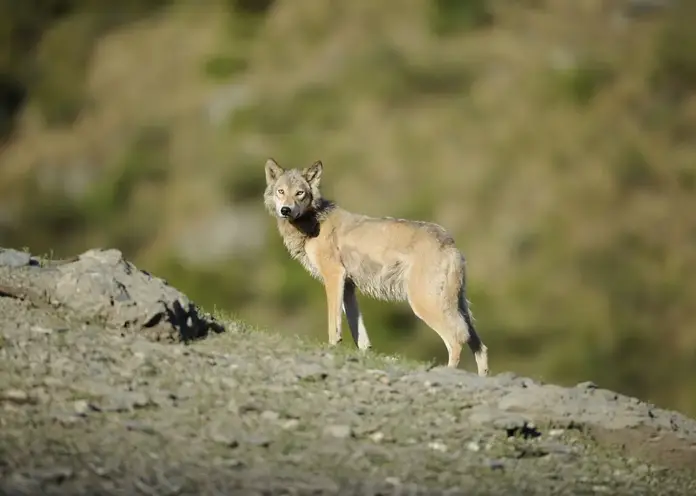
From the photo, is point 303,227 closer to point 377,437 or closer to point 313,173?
point 313,173

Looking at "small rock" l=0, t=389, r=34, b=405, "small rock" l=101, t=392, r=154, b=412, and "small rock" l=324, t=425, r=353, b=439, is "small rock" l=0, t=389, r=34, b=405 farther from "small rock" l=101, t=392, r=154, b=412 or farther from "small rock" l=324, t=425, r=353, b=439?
"small rock" l=324, t=425, r=353, b=439

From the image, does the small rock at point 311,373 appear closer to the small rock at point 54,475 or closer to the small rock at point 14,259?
the small rock at point 54,475

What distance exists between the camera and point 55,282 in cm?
816

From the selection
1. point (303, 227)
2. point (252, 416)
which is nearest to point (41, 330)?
point (252, 416)

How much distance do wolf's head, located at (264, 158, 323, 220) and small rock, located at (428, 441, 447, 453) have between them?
4626 millimetres

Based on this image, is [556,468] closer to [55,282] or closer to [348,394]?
[348,394]

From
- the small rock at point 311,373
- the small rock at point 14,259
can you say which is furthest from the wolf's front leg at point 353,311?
the small rock at point 14,259

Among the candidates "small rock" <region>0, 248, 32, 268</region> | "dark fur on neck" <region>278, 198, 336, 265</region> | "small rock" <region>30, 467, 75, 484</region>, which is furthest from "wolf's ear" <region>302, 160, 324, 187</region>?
"small rock" <region>30, 467, 75, 484</region>

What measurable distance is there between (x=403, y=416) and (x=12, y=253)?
4364 mm

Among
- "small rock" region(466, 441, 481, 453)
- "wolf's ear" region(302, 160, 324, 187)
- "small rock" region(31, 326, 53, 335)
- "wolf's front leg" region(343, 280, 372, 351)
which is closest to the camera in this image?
"small rock" region(466, 441, 481, 453)

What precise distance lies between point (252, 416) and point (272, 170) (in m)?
5.20

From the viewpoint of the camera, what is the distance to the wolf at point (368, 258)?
9.81m

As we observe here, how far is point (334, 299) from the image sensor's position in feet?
33.6

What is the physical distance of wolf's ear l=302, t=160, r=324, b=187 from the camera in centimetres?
1109
